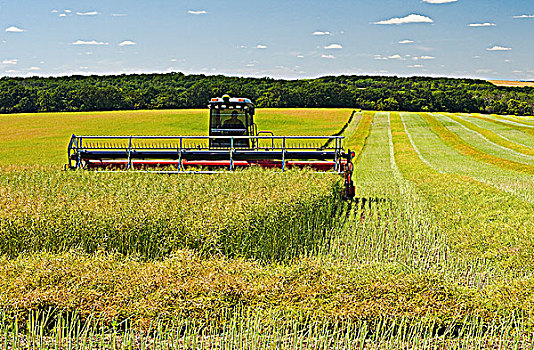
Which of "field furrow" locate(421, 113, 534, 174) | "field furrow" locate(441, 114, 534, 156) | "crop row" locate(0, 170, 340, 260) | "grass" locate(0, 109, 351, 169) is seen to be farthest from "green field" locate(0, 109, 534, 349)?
"grass" locate(0, 109, 351, 169)

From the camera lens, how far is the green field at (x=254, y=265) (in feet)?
19.3

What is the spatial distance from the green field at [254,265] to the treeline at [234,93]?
5765cm

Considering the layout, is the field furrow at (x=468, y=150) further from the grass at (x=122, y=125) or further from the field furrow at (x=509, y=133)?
the grass at (x=122, y=125)

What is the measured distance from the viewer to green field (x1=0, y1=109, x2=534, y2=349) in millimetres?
5875

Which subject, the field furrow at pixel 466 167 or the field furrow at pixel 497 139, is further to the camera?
the field furrow at pixel 497 139

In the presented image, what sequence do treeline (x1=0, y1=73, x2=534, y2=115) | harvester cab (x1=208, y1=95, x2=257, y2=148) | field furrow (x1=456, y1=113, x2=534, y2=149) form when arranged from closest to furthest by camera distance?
1. harvester cab (x1=208, y1=95, x2=257, y2=148)
2. field furrow (x1=456, y1=113, x2=534, y2=149)
3. treeline (x1=0, y1=73, x2=534, y2=115)

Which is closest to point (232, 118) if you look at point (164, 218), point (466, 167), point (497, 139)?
point (164, 218)

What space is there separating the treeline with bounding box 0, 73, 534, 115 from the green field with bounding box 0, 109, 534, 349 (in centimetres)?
5765

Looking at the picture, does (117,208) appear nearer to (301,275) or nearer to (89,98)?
(301,275)

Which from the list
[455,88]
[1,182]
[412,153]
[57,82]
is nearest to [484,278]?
[1,182]

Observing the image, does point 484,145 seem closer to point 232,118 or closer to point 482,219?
point 232,118

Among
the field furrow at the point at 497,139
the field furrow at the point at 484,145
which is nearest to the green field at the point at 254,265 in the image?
the field furrow at the point at 484,145

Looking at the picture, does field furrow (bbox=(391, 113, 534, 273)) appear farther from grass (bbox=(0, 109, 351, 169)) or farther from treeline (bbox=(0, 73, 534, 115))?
treeline (bbox=(0, 73, 534, 115))

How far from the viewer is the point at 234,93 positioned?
71.2 meters
